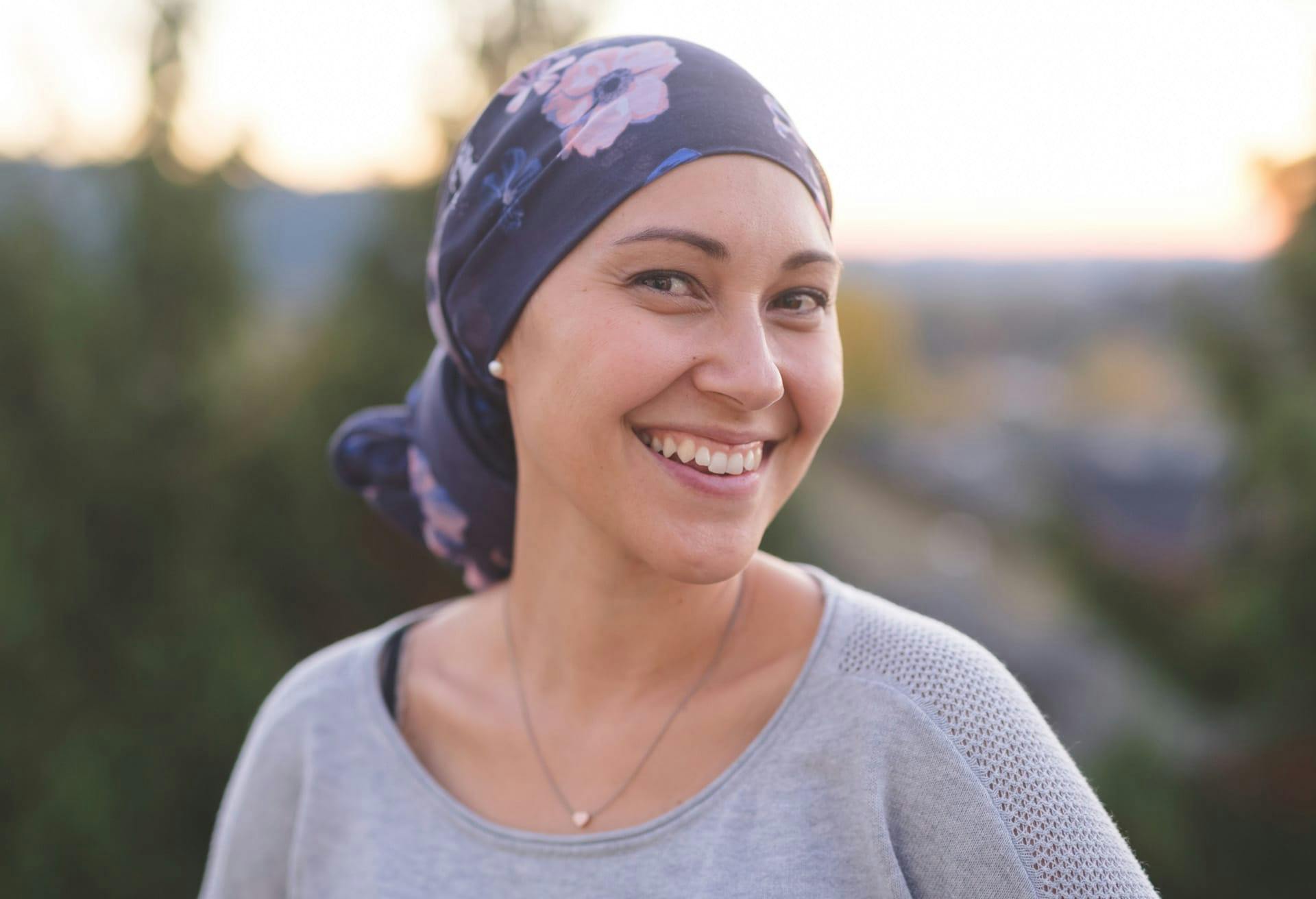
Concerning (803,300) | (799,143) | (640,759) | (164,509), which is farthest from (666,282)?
(164,509)

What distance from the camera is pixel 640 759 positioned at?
5.33 feet

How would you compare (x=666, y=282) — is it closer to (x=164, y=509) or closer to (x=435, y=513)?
(x=435, y=513)

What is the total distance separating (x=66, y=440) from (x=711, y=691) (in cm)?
413

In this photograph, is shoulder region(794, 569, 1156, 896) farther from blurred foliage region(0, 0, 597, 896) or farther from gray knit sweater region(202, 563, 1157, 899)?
blurred foliage region(0, 0, 597, 896)

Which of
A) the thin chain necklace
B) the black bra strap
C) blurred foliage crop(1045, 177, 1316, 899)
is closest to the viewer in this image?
the thin chain necklace

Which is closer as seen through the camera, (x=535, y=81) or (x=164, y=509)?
(x=535, y=81)

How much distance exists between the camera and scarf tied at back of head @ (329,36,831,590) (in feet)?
4.74

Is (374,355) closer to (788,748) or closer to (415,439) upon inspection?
(415,439)

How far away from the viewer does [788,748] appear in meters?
1.48

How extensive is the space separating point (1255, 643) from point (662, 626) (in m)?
4.75

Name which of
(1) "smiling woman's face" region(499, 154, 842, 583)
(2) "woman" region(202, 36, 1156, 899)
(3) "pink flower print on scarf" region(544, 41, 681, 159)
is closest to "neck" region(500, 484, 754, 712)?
(2) "woman" region(202, 36, 1156, 899)

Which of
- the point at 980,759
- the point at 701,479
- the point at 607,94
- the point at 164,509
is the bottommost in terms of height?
the point at 164,509

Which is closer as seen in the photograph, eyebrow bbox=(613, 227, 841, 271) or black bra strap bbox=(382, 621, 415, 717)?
eyebrow bbox=(613, 227, 841, 271)

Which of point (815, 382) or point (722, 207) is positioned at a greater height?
point (722, 207)
